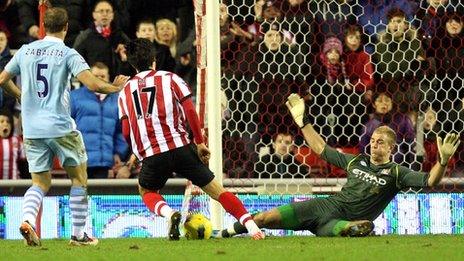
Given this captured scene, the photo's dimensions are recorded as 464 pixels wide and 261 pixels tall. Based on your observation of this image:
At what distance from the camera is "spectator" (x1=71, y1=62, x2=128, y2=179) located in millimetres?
14438

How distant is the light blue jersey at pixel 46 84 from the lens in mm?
10094

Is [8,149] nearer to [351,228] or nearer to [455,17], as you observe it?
[351,228]

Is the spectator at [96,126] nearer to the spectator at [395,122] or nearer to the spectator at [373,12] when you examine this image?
the spectator at [395,122]

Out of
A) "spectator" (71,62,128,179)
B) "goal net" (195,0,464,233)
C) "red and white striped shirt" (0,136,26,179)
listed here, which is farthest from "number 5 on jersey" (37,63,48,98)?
"red and white striped shirt" (0,136,26,179)

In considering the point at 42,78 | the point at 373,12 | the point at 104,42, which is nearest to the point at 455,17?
the point at 373,12

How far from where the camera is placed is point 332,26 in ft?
46.3

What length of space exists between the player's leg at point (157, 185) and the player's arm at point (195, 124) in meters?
0.28

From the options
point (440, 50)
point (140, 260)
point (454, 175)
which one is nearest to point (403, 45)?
point (440, 50)

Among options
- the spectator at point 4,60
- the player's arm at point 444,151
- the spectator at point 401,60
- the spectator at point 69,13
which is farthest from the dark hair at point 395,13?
the spectator at point 4,60

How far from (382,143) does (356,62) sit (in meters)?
2.69

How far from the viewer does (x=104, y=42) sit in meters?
15.4

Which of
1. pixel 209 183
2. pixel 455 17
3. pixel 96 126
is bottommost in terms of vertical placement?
pixel 209 183

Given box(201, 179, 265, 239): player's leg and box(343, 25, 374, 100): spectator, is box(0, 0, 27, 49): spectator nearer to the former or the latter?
box(343, 25, 374, 100): spectator

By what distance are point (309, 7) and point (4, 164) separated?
12.2ft
